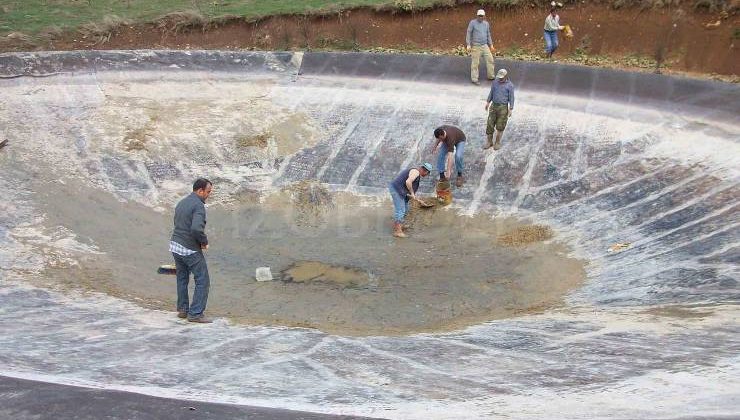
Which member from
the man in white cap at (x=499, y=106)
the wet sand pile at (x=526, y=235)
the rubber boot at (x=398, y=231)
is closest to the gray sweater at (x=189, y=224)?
the rubber boot at (x=398, y=231)

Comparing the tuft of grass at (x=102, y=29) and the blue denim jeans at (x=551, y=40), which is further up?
the blue denim jeans at (x=551, y=40)

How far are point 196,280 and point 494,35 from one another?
13547 mm

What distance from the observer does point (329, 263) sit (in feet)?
36.3

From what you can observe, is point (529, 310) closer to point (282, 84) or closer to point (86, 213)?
point (86, 213)

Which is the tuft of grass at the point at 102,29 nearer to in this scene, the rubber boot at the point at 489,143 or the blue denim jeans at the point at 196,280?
the rubber boot at the point at 489,143

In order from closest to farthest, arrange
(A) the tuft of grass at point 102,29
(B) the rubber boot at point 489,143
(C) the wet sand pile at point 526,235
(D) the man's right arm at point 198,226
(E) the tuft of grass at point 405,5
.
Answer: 1. (D) the man's right arm at point 198,226
2. (C) the wet sand pile at point 526,235
3. (B) the rubber boot at point 489,143
4. (E) the tuft of grass at point 405,5
5. (A) the tuft of grass at point 102,29

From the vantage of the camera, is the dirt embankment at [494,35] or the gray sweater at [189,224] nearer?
the gray sweater at [189,224]

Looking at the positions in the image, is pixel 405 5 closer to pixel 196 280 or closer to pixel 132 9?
pixel 132 9

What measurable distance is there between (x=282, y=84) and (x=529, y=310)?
8948mm

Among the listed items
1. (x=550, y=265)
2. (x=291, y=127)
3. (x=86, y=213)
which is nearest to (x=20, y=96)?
(x=86, y=213)

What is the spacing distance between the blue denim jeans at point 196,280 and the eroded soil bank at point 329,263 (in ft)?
2.26

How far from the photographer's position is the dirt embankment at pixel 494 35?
1700 centimetres

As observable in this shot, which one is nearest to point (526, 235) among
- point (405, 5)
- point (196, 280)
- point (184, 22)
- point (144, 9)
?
point (196, 280)

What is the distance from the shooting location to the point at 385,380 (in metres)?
6.41
